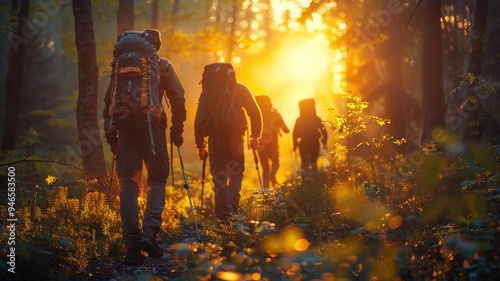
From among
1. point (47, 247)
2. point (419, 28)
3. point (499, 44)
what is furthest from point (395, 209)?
point (499, 44)

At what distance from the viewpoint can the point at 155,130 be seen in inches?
246

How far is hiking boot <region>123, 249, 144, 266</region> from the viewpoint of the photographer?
5.79 m

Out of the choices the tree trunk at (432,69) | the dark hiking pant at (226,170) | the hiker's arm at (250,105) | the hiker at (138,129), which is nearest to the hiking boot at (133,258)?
the hiker at (138,129)

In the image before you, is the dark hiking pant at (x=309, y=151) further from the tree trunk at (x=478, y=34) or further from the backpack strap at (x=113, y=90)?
the backpack strap at (x=113, y=90)

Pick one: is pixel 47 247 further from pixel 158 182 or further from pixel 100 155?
pixel 100 155

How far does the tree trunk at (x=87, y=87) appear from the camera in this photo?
379 inches

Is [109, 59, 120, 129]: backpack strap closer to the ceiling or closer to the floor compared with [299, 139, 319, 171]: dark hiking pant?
closer to the floor

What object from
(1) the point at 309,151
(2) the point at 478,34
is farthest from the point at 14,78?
(2) the point at 478,34

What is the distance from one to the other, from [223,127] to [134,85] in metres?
2.25

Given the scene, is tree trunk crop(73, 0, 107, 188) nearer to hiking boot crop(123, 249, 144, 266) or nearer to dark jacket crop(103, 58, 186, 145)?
dark jacket crop(103, 58, 186, 145)

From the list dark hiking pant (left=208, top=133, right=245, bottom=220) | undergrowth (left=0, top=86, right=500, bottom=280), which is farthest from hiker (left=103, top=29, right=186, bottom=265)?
dark hiking pant (left=208, top=133, right=245, bottom=220)

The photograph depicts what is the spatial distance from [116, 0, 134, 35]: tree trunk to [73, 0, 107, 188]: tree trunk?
8.21 feet

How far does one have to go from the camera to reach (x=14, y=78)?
45.6ft

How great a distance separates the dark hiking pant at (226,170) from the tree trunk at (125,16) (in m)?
5.07
